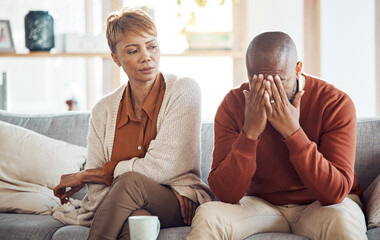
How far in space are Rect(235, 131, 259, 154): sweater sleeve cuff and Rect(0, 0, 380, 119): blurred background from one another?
1.65 meters

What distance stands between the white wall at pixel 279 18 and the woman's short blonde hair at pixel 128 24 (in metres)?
1.36

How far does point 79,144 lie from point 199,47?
1.14 meters

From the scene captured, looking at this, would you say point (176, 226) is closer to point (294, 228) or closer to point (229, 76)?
point (294, 228)

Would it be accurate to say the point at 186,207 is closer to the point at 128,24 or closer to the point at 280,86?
the point at 280,86

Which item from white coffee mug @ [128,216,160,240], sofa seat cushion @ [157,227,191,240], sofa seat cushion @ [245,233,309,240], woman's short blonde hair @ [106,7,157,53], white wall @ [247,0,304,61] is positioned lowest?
sofa seat cushion @ [157,227,191,240]

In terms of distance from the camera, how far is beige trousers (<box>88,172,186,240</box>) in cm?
200

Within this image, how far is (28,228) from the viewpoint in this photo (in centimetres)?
231

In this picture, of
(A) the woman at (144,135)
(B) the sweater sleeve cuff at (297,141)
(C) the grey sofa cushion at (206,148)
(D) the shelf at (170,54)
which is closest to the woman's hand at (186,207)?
(A) the woman at (144,135)

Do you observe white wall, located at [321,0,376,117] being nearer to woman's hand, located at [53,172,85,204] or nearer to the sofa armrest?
the sofa armrest

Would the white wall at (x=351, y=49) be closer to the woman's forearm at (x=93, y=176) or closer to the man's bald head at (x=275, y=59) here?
the man's bald head at (x=275, y=59)

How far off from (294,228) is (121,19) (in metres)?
1.18

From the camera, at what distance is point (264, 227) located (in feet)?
6.82

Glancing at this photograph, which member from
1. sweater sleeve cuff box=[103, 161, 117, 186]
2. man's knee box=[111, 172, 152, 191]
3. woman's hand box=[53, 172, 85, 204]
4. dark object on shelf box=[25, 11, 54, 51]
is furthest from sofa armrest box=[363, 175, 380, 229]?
dark object on shelf box=[25, 11, 54, 51]

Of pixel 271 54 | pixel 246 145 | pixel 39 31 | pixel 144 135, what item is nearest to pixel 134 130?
pixel 144 135
